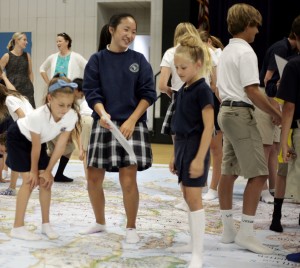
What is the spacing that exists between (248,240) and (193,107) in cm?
79

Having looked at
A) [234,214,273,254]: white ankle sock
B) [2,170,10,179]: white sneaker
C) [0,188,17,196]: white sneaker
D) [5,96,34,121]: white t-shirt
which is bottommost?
[2,170,10,179]: white sneaker

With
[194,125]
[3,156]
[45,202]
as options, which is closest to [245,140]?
[194,125]

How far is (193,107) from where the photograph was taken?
7.61 feet

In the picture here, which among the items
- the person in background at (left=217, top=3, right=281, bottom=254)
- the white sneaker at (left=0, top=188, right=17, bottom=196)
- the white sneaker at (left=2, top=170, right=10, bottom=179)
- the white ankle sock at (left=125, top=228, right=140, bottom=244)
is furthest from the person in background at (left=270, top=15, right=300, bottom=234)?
the white sneaker at (left=2, top=170, right=10, bottom=179)

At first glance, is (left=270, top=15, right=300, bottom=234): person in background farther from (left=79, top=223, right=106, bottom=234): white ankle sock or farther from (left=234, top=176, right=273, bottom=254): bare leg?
(left=79, top=223, right=106, bottom=234): white ankle sock

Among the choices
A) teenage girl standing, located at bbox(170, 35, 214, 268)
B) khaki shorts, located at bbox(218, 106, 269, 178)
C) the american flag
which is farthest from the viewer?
the american flag

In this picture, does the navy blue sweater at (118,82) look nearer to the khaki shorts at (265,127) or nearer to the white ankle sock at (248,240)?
the white ankle sock at (248,240)

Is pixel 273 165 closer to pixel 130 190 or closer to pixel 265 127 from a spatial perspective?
pixel 265 127

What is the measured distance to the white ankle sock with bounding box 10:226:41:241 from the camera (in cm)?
271

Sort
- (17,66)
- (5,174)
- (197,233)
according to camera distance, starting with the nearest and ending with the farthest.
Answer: (197,233), (5,174), (17,66)

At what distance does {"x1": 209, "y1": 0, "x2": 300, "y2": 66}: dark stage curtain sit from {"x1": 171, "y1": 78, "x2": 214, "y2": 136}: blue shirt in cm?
591

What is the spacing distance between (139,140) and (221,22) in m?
5.92

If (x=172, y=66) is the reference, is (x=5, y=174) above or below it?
below

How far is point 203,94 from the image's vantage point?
2.28m
